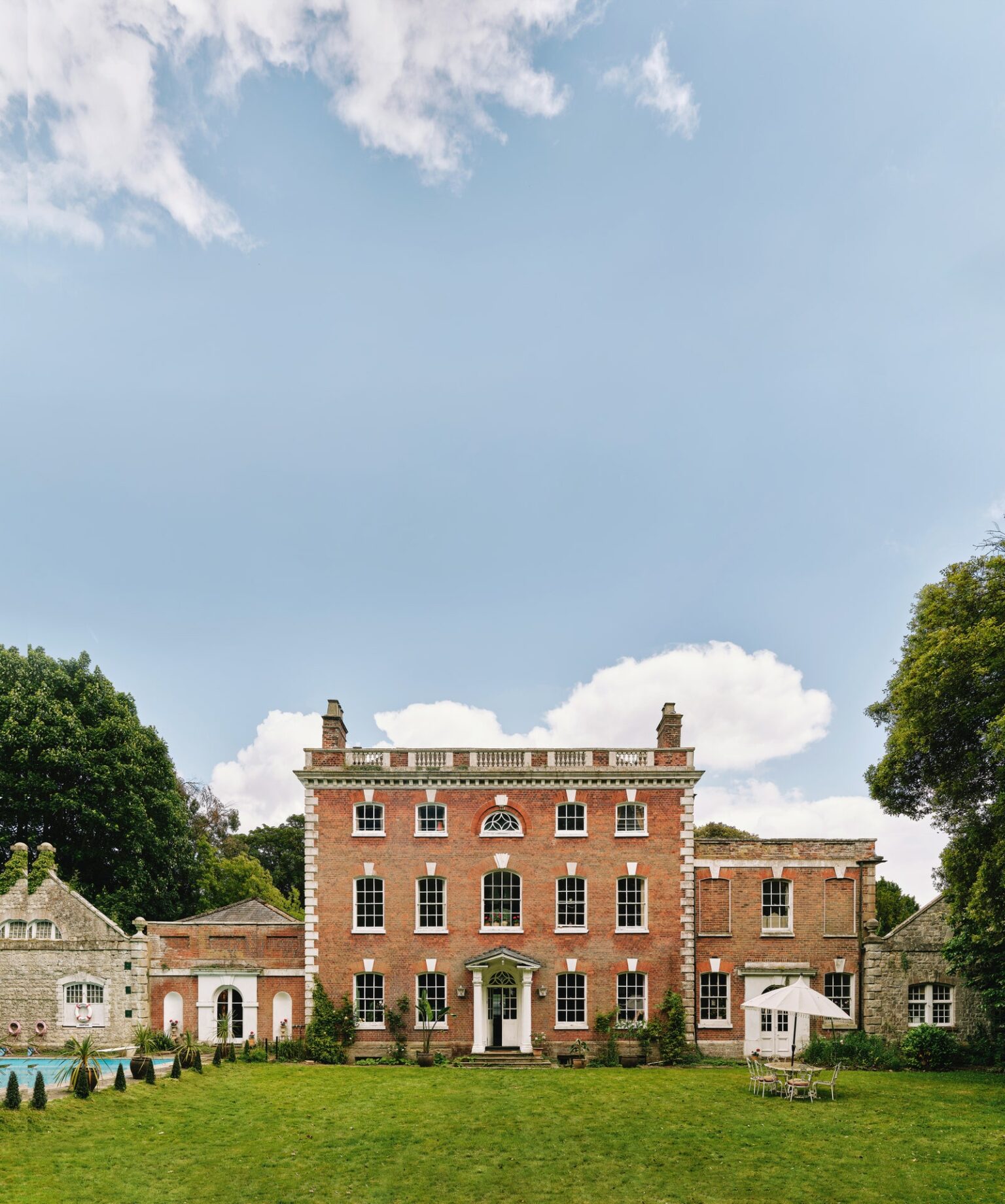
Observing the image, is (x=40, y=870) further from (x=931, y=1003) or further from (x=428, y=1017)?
(x=931, y=1003)

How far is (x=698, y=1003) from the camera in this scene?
29.9m

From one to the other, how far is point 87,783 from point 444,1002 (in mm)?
17877

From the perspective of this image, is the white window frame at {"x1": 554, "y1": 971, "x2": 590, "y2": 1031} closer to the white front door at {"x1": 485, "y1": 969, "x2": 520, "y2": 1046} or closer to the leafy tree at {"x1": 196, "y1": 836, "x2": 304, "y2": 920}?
the white front door at {"x1": 485, "y1": 969, "x2": 520, "y2": 1046}

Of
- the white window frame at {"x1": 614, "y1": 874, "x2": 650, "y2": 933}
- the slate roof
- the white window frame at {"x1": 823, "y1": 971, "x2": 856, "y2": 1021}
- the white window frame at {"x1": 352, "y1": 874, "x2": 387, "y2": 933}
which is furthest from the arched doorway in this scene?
the white window frame at {"x1": 823, "y1": 971, "x2": 856, "y2": 1021}

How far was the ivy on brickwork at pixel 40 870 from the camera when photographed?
30812 mm

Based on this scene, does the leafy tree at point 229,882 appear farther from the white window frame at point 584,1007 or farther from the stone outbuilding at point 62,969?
the white window frame at point 584,1007

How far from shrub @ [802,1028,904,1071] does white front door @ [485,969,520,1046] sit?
9.64 meters

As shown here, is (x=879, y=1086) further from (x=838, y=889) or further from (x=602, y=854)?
(x=602, y=854)

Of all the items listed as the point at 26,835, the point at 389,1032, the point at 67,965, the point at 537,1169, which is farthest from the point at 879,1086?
the point at 26,835

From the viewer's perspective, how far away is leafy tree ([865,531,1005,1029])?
74.3ft

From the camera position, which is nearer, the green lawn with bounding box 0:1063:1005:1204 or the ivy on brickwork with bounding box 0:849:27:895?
the green lawn with bounding box 0:1063:1005:1204

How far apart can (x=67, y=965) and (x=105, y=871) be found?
7.00m

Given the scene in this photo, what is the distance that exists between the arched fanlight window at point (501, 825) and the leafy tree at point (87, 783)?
51.8 feet

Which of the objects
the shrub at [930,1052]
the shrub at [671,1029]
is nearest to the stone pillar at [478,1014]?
the shrub at [671,1029]
